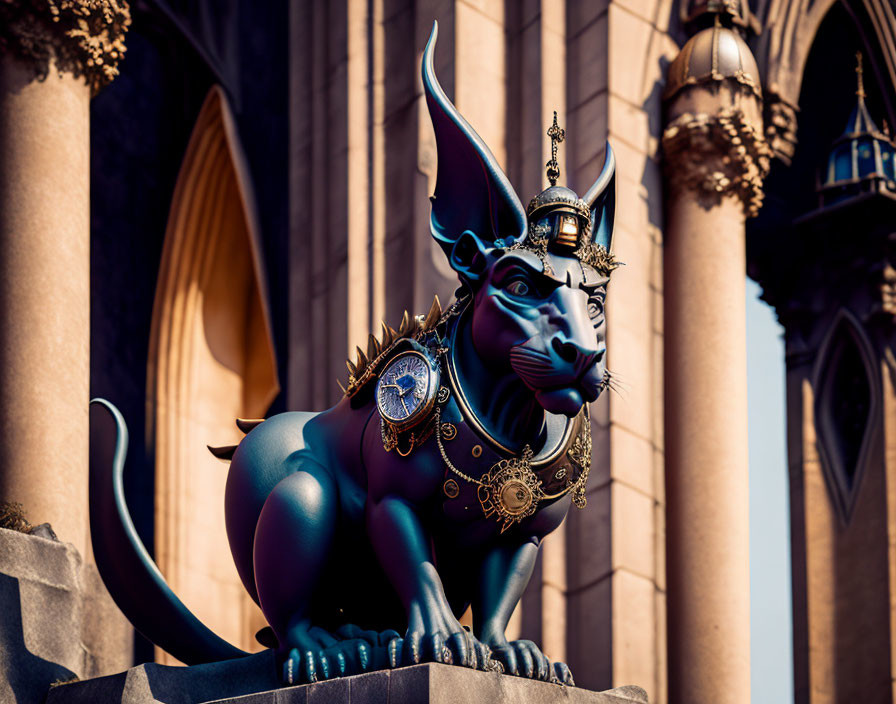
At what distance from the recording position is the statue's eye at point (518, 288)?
4469 millimetres

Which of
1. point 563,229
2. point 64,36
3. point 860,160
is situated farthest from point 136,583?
point 860,160

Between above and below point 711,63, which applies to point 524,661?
below

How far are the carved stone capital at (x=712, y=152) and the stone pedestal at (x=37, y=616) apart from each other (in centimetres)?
664

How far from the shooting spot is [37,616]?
16.6 feet

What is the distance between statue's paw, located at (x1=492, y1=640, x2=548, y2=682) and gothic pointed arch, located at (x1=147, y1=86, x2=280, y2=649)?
28.9 feet

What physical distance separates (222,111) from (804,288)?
21.5 ft

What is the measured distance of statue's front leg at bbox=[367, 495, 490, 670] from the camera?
4.20 metres

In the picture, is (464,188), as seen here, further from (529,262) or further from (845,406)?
(845,406)

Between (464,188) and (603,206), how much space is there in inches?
17.2

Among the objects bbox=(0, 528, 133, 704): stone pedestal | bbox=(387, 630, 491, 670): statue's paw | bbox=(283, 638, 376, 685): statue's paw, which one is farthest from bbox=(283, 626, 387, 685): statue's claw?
bbox=(0, 528, 133, 704): stone pedestal

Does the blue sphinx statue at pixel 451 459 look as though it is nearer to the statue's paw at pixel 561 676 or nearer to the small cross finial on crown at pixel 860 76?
the statue's paw at pixel 561 676

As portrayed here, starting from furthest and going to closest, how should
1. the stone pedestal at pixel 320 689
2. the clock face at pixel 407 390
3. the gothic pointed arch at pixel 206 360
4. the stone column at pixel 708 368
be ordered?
1. the gothic pointed arch at pixel 206 360
2. the stone column at pixel 708 368
3. the clock face at pixel 407 390
4. the stone pedestal at pixel 320 689

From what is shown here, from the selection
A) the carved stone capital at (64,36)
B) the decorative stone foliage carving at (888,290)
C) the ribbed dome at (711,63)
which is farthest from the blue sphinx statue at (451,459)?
the decorative stone foliage carving at (888,290)

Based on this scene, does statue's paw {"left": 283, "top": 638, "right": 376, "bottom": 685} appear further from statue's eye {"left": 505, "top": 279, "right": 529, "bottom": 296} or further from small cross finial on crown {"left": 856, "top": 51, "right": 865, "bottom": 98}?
small cross finial on crown {"left": 856, "top": 51, "right": 865, "bottom": 98}
